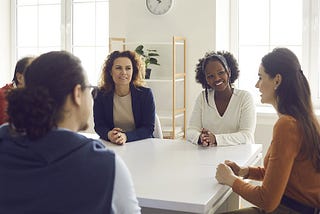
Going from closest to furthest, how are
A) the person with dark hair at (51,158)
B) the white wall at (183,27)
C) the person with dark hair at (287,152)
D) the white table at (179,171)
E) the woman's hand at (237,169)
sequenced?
1. the person with dark hair at (51,158)
2. the white table at (179,171)
3. the person with dark hair at (287,152)
4. the woman's hand at (237,169)
5. the white wall at (183,27)

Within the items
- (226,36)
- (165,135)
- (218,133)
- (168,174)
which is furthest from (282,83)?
(226,36)

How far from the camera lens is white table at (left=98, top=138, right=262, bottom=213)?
1.65 metres

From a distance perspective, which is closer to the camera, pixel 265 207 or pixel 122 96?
pixel 265 207

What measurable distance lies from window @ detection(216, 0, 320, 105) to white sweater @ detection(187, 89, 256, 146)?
1.32 metres

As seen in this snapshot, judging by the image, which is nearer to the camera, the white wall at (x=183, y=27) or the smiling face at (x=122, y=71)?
the smiling face at (x=122, y=71)

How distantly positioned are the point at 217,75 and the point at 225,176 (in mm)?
1196

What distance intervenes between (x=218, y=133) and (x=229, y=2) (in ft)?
6.15

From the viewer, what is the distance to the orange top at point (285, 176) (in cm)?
175

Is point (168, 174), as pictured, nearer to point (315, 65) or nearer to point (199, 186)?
point (199, 186)

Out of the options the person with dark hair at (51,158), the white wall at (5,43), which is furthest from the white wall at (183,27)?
the person with dark hair at (51,158)

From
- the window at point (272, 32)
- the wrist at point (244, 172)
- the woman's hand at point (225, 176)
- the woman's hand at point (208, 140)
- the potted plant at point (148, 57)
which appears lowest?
the wrist at point (244, 172)

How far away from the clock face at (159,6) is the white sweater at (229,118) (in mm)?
1467

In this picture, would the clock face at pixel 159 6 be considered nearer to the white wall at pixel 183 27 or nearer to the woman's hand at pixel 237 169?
the white wall at pixel 183 27

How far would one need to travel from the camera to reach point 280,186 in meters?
1.75
